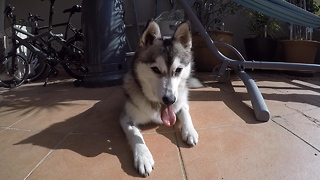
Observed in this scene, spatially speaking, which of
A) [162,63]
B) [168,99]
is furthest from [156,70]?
[168,99]

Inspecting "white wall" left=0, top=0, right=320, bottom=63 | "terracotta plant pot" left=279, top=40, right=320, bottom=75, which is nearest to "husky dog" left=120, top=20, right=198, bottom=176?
"terracotta plant pot" left=279, top=40, right=320, bottom=75

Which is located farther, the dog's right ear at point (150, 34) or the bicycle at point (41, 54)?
the bicycle at point (41, 54)

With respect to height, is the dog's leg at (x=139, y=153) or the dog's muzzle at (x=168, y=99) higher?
the dog's muzzle at (x=168, y=99)

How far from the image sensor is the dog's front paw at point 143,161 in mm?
956

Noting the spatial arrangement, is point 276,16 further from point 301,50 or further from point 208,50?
point 301,50

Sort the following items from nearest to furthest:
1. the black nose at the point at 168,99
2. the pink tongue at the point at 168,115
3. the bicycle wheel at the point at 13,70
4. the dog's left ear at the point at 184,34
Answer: the black nose at the point at 168,99 < the pink tongue at the point at 168,115 < the dog's left ear at the point at 184,34 < the bicycle wheel at the point at 13,70

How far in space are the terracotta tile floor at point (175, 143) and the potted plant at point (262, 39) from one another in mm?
2049

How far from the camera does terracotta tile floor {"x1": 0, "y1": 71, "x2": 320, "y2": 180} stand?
0.97m

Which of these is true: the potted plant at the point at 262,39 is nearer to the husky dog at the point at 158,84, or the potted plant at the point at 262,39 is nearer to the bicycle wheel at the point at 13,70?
the husky dog at the point at 158,84

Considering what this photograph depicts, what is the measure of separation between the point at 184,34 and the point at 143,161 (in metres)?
1.11

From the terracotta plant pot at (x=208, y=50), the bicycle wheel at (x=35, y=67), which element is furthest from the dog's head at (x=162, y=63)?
the bicycle wheel at (x=35, y=67)

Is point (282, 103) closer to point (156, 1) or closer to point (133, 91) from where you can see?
point (133, 91)

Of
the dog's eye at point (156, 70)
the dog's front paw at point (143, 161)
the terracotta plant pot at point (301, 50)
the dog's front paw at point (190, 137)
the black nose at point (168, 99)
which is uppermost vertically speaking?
the terracotta plant pot at point (301, 50)

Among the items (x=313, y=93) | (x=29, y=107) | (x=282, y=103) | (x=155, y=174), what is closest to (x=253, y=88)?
(x=282, y=103)
